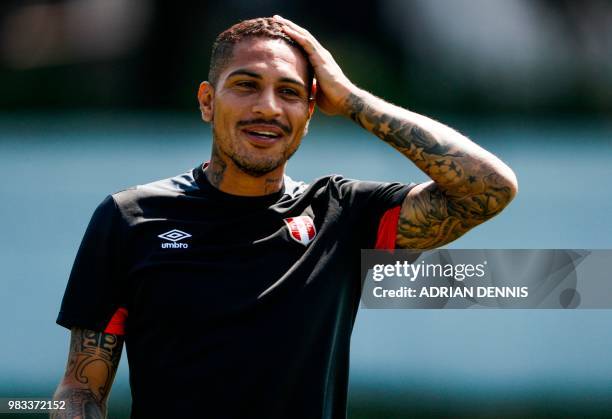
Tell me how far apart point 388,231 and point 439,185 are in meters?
0.18

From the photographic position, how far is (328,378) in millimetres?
2109

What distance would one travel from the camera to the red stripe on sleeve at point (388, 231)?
2.21 metres

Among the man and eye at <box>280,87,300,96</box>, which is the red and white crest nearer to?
the man

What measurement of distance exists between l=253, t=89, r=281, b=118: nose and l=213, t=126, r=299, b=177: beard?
99 mm

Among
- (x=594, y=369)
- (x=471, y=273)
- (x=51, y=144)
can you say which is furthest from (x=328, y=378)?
(x=51, y=144)

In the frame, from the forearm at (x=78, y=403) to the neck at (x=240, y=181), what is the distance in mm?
635

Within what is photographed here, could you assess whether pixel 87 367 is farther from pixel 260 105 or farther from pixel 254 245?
pixel 260 105

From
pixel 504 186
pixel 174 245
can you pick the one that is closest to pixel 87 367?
pixel 174 245

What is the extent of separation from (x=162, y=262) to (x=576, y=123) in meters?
3.09

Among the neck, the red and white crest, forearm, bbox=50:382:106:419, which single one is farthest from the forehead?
forearm, bbox=50:382:106:419

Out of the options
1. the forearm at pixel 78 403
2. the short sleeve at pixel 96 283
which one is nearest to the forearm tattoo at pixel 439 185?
the short sleeve at pixel 96 283

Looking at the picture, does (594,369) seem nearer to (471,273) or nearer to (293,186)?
(471,273)

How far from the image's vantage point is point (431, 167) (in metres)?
2.20

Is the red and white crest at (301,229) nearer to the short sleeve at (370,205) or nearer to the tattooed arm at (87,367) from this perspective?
the short sleeve at (370,205)
